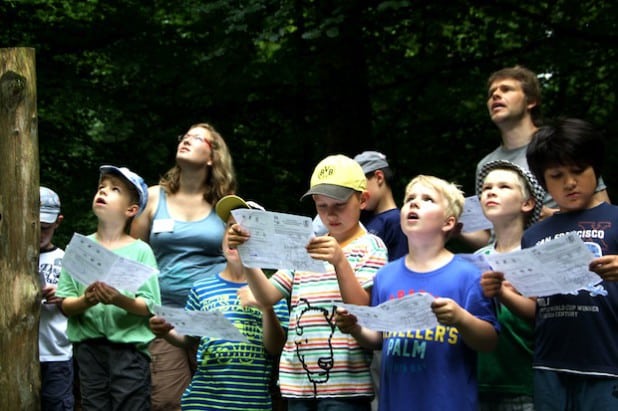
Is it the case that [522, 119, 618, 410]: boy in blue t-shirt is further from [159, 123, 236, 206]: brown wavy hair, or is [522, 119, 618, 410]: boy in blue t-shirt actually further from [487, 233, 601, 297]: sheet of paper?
[159, 123, 236, 206]: brown wavy hair

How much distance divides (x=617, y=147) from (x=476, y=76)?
184cm

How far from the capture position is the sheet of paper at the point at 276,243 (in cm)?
406

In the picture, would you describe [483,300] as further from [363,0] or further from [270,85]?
[270,85]

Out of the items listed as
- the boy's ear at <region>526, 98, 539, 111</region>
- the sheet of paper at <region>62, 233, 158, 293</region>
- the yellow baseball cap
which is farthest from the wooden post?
the boy's ear at <region>526, 98, 539, 111</region>

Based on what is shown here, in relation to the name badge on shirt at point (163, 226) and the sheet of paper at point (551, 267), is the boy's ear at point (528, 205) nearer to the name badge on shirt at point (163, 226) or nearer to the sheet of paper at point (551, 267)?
the sheet of paper at point (551, 267)

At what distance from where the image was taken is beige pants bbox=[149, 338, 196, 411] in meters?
5.35

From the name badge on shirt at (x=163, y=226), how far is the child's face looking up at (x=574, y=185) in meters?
2.39

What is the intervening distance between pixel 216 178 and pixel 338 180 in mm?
1386

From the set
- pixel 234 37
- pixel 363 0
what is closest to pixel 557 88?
pixel 363 0

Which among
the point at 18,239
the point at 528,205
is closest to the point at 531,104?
the point at 528,205

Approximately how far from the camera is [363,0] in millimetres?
8250

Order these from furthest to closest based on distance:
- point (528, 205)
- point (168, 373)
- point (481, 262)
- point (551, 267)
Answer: point (168, 373) → point (528, 205) → point (481, 262) → point (551, 267)

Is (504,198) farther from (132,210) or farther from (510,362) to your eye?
(132,210)

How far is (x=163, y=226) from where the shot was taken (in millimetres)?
5539
